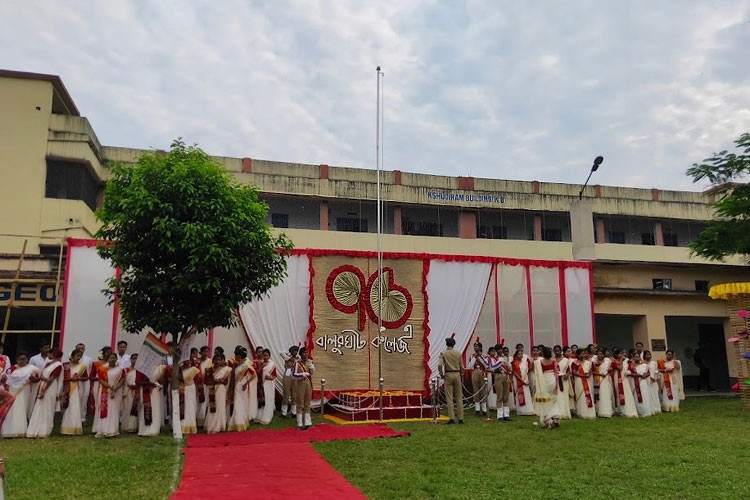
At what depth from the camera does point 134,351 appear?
11.6m

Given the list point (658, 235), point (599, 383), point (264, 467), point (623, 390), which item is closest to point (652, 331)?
point (623, 390)

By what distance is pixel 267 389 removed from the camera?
1104cm

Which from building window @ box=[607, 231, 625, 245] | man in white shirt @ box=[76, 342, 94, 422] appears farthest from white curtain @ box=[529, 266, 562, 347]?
building window @ box=[607, 231, 625, 245]

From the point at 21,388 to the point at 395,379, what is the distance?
6.78m

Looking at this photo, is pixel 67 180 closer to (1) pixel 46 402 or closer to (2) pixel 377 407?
(1) pixel 46 402

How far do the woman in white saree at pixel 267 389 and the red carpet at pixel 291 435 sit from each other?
1.19 m

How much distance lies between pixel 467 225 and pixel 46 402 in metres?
15.0

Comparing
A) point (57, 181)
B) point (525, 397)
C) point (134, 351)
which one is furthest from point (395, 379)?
point (57, 181)

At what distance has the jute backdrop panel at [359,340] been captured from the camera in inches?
492

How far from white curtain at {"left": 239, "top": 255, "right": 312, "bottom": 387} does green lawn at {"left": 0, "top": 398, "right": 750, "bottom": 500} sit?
3.28 metres

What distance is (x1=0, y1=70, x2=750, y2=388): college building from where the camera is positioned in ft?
51.8

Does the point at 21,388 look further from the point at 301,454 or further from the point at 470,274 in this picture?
the point at 470,274

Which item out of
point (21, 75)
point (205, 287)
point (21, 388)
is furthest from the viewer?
point (21, 75)

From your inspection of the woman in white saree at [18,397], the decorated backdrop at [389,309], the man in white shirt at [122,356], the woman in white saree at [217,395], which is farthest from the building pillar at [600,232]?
the woman in white saree at [18,397]
